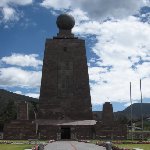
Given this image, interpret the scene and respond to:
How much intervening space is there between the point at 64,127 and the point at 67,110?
4.08 meters

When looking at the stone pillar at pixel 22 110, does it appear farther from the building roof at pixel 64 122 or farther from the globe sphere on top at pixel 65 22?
the globe sphere on top at pixel 65 22

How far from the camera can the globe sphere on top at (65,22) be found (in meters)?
Answer: 63.4

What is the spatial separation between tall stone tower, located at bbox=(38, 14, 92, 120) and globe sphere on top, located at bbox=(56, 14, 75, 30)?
2.03 meters

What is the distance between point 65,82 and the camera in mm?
60469

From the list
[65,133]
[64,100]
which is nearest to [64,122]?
[65,133]

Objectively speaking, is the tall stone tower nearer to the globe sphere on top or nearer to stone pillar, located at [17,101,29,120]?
the globe sphere on top

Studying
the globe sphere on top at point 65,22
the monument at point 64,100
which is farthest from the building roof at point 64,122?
the globe sphere on top at point 65,22

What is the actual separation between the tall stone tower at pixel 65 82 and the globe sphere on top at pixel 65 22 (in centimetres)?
203

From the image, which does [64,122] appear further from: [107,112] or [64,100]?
[107,112]

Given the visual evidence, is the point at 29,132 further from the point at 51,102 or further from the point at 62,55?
the point at 62,55

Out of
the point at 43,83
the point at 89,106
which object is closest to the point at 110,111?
the point at 89,106

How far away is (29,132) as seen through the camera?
5478 centimetres

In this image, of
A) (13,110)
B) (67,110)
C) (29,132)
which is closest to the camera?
(29,132)

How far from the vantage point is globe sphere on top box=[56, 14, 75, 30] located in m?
63.4
